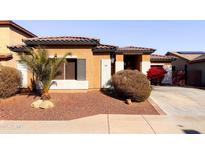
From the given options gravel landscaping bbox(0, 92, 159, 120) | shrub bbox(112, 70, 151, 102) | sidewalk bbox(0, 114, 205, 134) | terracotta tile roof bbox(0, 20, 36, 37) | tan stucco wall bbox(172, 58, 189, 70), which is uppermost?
terracotta tile roof bbox(0, 20, 36, 37)

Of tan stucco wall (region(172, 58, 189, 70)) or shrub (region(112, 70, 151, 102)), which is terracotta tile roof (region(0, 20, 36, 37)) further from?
tan stucco wall (region(172, 58, 189, 70))

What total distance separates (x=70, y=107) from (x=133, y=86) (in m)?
3.56

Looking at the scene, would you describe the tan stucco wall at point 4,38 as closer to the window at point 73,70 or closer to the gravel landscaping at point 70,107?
the window at point 73,70

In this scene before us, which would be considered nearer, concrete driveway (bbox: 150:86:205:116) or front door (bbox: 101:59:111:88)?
concrete driveway (bbox: 150:86:205:116)

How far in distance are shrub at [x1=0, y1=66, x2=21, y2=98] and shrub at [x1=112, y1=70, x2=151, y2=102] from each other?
5.97m

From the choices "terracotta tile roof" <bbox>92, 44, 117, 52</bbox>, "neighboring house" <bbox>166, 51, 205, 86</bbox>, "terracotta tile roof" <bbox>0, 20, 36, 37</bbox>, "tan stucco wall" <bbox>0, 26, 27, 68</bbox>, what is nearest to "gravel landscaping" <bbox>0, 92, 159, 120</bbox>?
"terracotta tile roof" <bbox>92, 44, 117, 52</bbox>

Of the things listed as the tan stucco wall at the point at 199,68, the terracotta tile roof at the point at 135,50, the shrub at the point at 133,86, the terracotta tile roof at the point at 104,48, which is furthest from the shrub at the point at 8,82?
the tan stucco wall at the point at 199,68

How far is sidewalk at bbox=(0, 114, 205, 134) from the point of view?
386 inches

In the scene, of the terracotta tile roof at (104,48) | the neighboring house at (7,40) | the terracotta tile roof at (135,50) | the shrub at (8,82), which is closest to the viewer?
the shrub at (8,82)

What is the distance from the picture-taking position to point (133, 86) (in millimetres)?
15594

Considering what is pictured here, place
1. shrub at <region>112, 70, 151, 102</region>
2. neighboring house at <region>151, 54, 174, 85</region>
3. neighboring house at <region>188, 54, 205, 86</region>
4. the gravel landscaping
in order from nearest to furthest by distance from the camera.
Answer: the gravel landscaping
shrub at <region>112, 70, 151, 102</region>
neighboring house at <region>188, 54, 205, 86</region>
neighboring house at <region>151, 54, 174, 85</region>

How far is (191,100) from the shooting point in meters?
17.2

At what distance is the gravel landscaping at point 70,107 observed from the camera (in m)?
12.8

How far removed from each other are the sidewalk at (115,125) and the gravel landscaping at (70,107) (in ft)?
3.36
